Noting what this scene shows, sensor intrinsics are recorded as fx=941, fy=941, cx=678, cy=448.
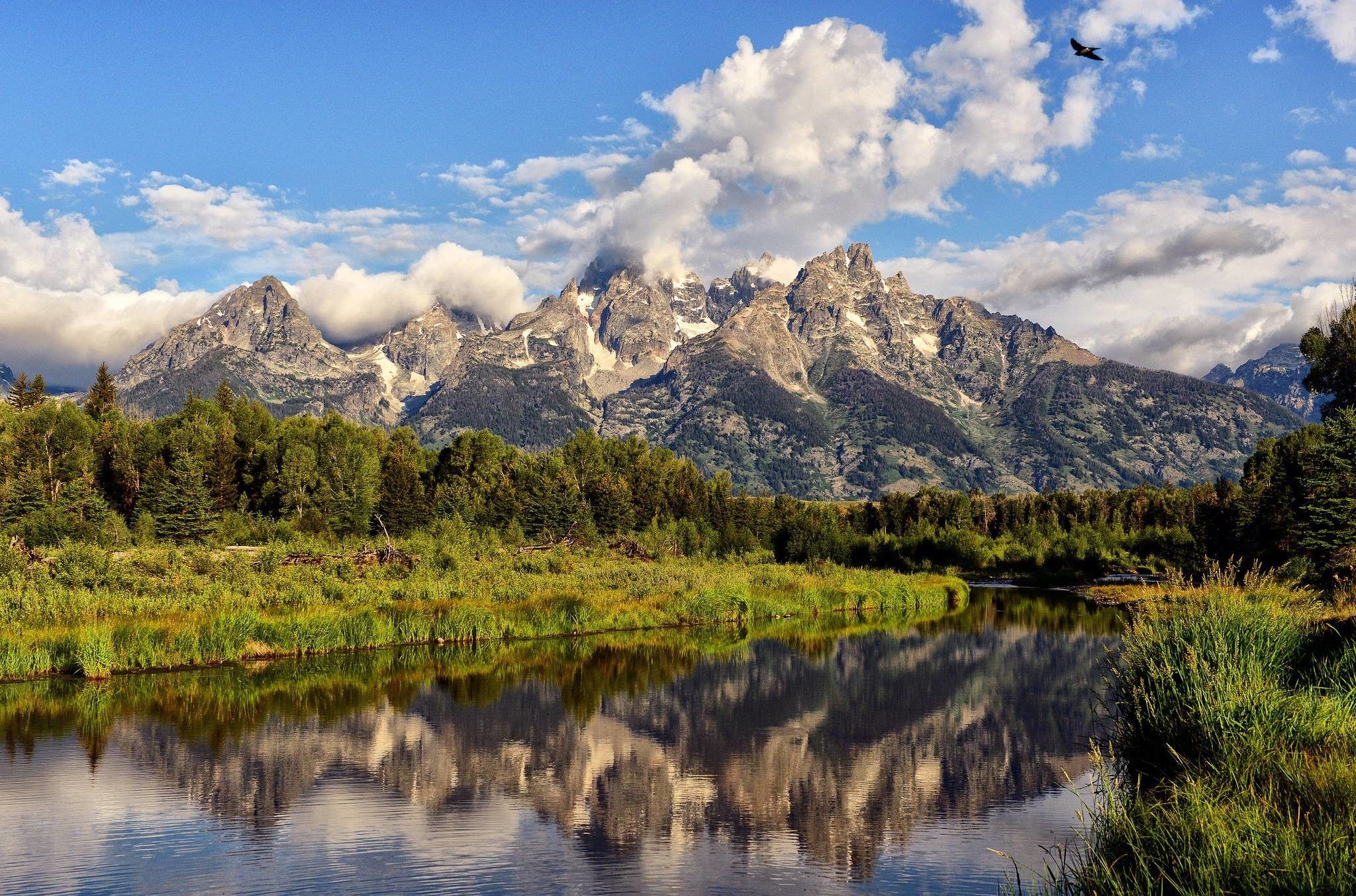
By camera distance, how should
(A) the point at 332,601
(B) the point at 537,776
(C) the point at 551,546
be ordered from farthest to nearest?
(C) the point at 551,546
(A) the point at 332,601
(B) the point at 537,776

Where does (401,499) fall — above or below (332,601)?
above

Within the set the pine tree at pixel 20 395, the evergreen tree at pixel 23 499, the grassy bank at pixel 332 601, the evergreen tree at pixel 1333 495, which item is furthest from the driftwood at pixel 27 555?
the pine tree at pixel 20 395

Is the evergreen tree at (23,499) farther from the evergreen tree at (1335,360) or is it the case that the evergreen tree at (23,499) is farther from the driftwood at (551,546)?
the evergreen tree at (1335,360)

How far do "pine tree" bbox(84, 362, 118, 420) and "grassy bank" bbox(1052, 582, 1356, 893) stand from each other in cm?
15204

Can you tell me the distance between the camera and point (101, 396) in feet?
494

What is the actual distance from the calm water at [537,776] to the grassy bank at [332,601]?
6.24 ft

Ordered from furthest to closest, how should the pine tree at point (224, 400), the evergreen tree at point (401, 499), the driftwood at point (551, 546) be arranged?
the pine tree at point (224, 400) → the evergreen tree at point (401, 499) → the driftwood at point (551, 546)

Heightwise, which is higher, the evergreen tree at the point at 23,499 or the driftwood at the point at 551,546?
the evergreen tree at the point at 23,499

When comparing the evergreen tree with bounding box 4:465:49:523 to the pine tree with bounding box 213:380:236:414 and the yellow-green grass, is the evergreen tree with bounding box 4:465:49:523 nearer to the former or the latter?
the pine tree with bounding box 213:380:236:414

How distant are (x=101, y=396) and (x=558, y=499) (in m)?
80.9

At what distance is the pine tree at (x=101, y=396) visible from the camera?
144 metres

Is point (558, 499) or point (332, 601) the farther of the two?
point (558, 499)

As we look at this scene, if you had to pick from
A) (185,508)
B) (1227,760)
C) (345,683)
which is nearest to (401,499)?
(185,508)

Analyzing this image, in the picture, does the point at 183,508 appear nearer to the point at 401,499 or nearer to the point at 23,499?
the point at 23,499
